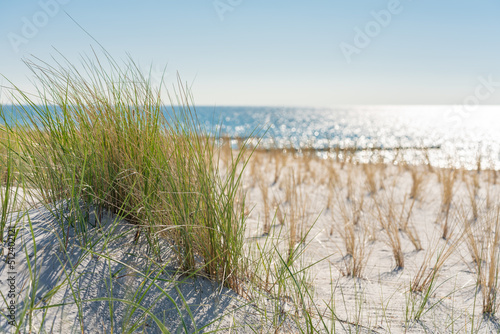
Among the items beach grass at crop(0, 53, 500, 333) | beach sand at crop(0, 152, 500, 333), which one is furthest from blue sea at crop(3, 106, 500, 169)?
beach sand at crop(0, 152, 500, 333)

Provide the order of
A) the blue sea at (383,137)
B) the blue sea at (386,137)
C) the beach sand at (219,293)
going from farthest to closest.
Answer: the blue sea at (386,137), the blue sea at (383,137), the beach sand at (219,293)

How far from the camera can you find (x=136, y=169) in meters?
1.44

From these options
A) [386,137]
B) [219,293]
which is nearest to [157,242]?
[219,293]

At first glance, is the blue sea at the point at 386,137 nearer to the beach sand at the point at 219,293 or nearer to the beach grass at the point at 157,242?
the beach grass at the point at 157,242

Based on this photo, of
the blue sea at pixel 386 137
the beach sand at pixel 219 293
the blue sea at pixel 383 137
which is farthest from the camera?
the blue sea at pixel 386 137

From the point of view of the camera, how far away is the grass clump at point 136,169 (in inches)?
50.7

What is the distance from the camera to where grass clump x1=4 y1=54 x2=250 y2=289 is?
1287 millimetres

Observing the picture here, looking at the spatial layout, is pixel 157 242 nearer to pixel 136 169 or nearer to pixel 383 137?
pixel 136 169

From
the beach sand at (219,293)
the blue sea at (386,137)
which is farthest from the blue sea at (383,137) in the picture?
the beach sand at (219,293)

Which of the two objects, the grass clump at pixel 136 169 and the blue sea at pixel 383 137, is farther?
the blue sea at pixel 383 137

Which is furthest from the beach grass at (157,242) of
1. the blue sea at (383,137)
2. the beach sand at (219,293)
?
the blue sea at (383,137)

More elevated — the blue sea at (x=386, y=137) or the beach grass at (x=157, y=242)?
the beach grass at (x=157, y=242)

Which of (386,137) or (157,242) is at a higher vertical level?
(157,242)

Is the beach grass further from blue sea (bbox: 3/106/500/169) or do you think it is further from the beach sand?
blue sea (bbox: 3/106/500/169)
